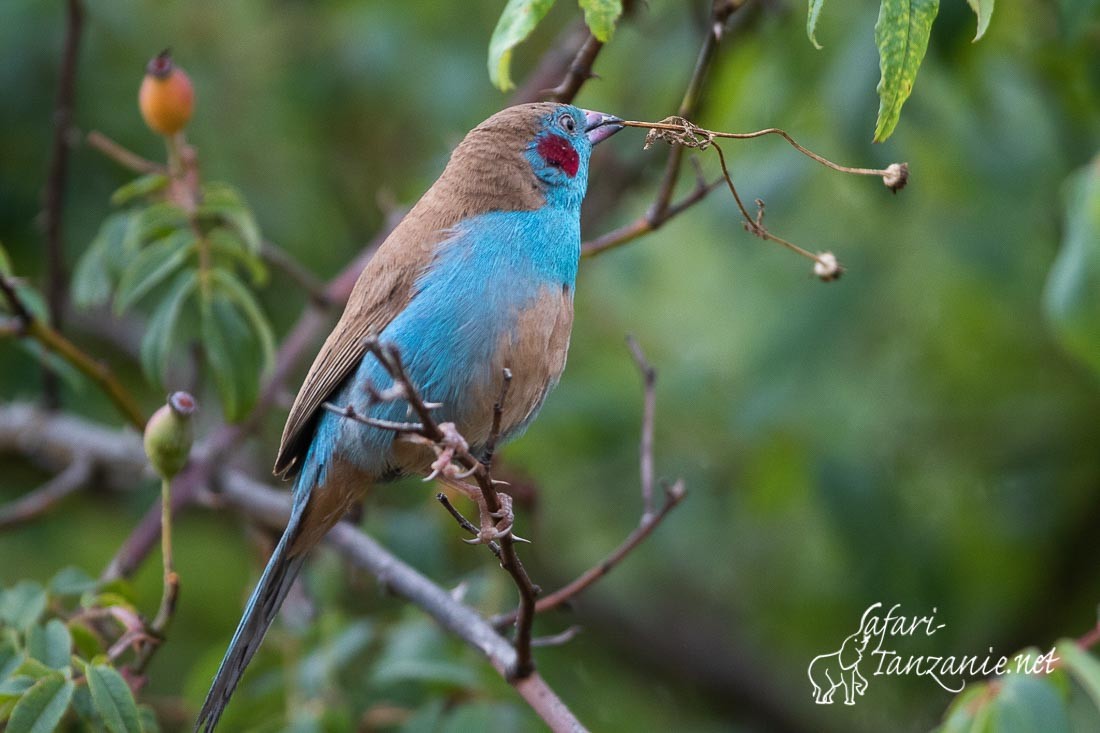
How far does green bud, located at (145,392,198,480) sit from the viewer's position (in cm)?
294

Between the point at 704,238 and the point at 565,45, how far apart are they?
214 centimetres

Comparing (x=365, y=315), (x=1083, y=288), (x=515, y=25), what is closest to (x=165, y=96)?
(x=365, y=315)

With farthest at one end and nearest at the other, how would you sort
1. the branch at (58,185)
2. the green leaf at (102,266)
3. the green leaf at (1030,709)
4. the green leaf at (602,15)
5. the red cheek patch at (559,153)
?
the branch at (58,185) < the green leaf at (102,266) < the red cheek patch at (559,153) < the green leaf at (602,15) < the green leaf at (1030,709)

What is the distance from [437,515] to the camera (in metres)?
4.40

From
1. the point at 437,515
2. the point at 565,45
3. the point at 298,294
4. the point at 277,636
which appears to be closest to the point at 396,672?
the point at 277,636

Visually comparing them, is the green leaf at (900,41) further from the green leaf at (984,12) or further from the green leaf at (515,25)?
the green leaf at (515,25)

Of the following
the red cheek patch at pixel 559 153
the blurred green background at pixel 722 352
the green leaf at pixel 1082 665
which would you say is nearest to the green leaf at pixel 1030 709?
the green leaf at pixel 1082 665

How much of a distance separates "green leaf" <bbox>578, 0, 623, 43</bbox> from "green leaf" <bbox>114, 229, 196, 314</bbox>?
1.51 meters

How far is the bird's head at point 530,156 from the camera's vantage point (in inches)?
133

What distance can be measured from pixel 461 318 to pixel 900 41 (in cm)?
129

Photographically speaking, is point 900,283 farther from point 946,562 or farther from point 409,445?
point 409,445

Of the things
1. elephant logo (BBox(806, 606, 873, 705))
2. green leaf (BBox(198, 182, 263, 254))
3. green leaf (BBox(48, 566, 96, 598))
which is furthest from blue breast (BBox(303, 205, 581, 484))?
elephant logo (BBox(806, 606, 873, 705))

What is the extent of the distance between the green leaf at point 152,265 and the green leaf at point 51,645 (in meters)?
0.91

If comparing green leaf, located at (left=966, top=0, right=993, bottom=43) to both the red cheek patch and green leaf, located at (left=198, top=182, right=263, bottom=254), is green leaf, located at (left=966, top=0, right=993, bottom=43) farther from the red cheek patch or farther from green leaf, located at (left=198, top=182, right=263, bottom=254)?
green leaf, located at (left=198, top=182, right=263, bottom=254)
